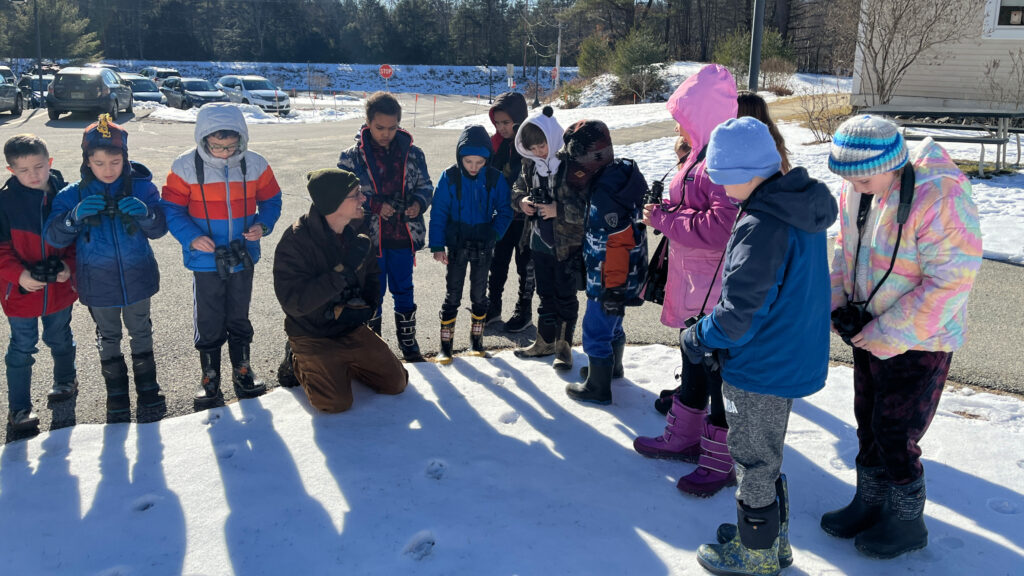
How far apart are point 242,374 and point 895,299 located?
364 cm

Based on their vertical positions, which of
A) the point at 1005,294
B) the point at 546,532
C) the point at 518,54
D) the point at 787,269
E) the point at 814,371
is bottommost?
the point at 546,532

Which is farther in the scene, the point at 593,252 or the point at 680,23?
the point at 680,23

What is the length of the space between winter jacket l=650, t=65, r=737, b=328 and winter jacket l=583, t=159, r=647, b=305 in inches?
15.6

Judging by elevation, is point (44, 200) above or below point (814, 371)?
above

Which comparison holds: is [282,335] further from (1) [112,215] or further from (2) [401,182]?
(1) [112,215]

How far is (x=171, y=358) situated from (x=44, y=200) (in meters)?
1.43

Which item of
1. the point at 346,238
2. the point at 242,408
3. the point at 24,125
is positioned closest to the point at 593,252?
the point at 346,238

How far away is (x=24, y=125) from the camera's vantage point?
20.6m

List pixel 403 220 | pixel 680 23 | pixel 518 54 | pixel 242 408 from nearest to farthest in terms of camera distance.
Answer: pixel 242 408
pixel 403 220
pixel 680 23
pixel 518 54

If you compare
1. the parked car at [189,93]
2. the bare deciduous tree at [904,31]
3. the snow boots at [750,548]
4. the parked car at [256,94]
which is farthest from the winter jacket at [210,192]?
the parked car at [189,93]

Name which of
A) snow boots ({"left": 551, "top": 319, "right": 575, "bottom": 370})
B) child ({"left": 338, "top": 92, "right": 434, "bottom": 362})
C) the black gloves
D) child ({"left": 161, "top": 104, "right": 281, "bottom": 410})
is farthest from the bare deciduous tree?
child ({"left": 161, "top": 104, "right": 281, "bottom": 410})

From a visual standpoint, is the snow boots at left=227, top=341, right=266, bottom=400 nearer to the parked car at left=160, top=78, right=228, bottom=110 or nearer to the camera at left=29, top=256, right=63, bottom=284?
the camera at left=29, top=256, right=63, bottom=284

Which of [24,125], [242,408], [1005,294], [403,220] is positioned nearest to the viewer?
[242,408]

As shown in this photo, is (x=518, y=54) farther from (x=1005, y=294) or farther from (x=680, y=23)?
(x=1005, y=294)
